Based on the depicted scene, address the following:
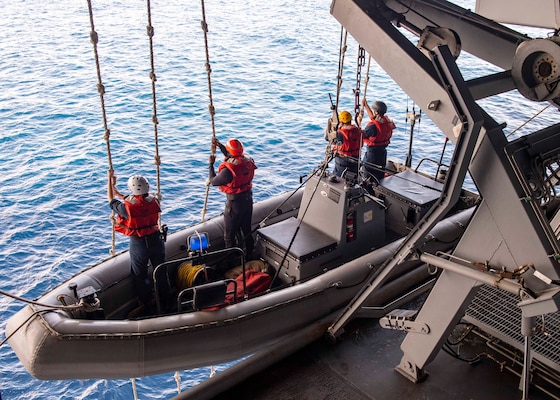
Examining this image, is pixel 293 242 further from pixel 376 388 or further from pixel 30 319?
pixel 30 319

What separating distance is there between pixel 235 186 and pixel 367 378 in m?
2.31

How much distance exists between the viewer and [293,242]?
18.4ft

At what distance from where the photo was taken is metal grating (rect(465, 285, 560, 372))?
13.7 feet

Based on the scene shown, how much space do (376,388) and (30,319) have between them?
281 cm

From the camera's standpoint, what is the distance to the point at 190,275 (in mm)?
5344

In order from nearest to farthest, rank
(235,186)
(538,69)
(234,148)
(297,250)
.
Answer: (538,69), (297,250), (234,148), (235,186)

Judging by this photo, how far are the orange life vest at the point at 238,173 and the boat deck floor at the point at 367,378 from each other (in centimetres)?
179

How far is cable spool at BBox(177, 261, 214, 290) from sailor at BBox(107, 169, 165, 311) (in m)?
0.26

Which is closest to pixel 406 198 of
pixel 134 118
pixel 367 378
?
pixel 367 378

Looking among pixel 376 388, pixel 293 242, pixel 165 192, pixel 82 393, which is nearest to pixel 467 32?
pixel 293 242

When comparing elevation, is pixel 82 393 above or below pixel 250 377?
below

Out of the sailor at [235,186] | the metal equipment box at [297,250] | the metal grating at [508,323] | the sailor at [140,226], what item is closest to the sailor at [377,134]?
the metal equipment box at [297,250]

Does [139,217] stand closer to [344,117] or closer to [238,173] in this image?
[238,173]

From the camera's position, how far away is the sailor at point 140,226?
16.4 feet
